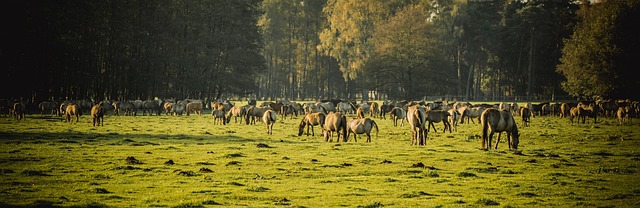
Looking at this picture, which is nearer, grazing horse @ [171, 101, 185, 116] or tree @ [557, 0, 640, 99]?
grazing horse @ [171, 101, 185, 116]

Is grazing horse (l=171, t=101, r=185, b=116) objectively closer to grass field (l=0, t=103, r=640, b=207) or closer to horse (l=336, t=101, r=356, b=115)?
horse (l=336, t=101, r=356, b=115)

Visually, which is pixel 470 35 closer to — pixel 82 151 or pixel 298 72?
pixel 298 72

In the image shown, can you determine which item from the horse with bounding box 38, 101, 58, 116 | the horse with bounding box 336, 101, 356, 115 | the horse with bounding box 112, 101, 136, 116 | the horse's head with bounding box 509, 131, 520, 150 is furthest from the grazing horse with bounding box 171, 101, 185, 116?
the horse's head with bounding box 509, 131, 520, 150

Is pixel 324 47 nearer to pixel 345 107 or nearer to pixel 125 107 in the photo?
pixel 345 107

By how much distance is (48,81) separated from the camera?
204 ft

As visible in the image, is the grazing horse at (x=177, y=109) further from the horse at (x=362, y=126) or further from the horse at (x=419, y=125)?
the horse at (x=419, y=125)

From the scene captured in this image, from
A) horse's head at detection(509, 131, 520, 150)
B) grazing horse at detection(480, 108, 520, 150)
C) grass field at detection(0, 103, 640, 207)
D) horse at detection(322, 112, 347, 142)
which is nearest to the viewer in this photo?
grass field at detection(0, 103, 640, 207)

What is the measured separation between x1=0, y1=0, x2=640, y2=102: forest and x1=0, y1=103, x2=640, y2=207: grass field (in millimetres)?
32767

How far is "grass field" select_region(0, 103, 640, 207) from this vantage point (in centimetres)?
1412

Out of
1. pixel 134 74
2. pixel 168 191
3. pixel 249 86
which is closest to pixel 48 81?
pixel 134 74

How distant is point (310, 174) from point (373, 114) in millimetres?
48898

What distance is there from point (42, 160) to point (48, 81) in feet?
145

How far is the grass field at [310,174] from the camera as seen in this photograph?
46.3 ft

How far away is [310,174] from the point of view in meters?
18.5
